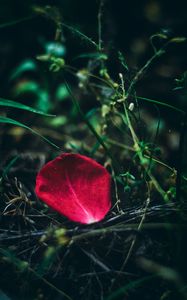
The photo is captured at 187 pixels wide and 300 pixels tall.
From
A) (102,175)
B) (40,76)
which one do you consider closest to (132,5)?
(40,76)

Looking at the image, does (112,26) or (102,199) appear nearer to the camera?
(102,199)

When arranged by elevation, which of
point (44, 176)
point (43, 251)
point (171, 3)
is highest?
point (171, 3)

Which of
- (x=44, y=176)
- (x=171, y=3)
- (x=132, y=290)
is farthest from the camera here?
(x=171, y=3)

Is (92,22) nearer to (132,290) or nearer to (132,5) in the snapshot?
(132,5)

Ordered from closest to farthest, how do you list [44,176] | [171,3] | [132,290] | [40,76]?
[132,290]
[44,176]
[171,3]
[40,76]

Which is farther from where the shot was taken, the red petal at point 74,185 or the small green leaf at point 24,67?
the small green leaf at point 24,67

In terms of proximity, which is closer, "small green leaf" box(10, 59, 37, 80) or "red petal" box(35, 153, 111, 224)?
"red petal" box(35, 153, 111, 224)

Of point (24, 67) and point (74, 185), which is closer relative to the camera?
point (74, 185)

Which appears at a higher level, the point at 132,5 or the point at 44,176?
the point at 132,5
